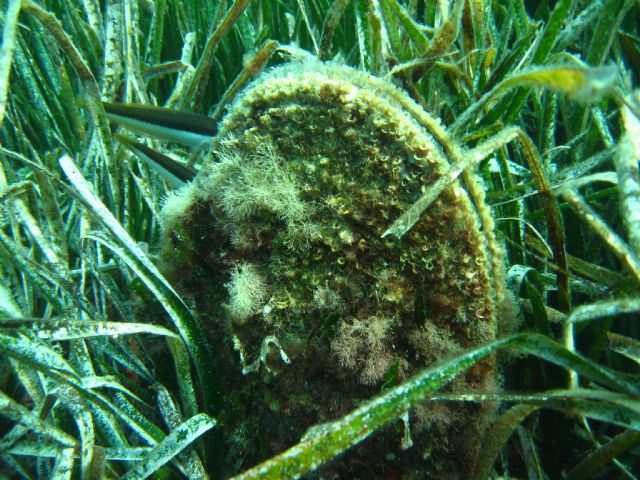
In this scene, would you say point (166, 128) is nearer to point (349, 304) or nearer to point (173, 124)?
point (173, 124)

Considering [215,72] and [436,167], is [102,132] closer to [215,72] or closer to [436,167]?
[215,72]

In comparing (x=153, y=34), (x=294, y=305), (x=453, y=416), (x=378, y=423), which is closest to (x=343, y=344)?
(x=294, y=305)

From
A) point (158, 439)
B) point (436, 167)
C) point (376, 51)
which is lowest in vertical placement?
point (158, 439)

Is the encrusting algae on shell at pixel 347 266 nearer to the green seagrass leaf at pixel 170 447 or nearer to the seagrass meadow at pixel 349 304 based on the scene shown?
the seagrass meadow at pixel 349 304

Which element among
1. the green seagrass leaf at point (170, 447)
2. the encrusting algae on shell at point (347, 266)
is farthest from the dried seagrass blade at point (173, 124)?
the green seagrass leaf at point (170, 447)

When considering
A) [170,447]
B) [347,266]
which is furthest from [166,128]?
[170,447]
